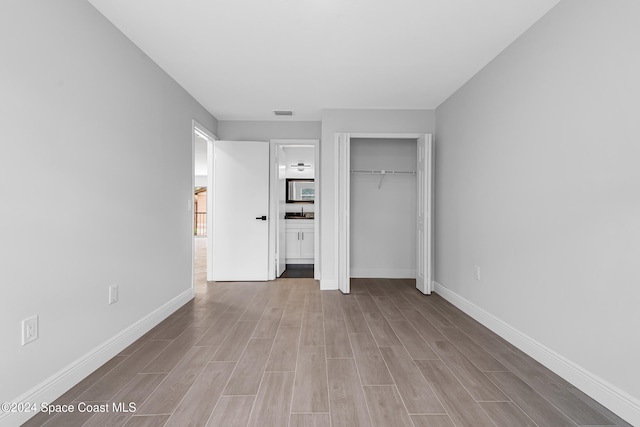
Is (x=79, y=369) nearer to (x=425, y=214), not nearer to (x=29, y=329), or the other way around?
(x=29, y=329)

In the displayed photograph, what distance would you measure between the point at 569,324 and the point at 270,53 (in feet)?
9.95

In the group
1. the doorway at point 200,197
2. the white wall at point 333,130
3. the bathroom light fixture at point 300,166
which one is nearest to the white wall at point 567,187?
the white wall at point 333,130

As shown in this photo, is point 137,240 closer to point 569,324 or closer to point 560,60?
point 569,324

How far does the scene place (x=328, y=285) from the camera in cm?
427

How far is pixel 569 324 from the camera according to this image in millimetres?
2016

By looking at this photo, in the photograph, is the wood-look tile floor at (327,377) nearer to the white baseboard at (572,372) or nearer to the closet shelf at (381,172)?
the white baseboard at (572,372)

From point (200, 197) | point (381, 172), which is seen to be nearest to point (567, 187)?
point (381, 172)

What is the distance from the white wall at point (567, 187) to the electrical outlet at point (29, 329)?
310 cm

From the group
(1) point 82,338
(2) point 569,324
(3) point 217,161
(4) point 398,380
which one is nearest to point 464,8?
(2) point 569,324

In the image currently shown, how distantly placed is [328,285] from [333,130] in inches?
82.3

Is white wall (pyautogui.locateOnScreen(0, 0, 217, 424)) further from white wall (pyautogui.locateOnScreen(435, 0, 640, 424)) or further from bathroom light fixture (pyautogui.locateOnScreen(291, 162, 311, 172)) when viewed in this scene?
bathroom light fixture (pyautogui.locateOnScreen(291, 162, 311, 172))

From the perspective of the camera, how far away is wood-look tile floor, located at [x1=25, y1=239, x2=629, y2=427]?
1.64m

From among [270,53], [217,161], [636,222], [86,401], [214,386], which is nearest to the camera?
[636,222]

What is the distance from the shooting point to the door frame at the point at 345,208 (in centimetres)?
407
